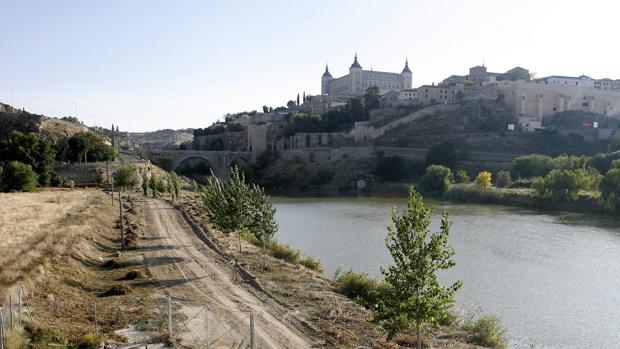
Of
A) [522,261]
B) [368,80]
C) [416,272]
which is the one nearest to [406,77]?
[368,80]

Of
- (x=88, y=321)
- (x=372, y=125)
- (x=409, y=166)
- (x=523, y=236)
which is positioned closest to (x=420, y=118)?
(x=372, y=125)

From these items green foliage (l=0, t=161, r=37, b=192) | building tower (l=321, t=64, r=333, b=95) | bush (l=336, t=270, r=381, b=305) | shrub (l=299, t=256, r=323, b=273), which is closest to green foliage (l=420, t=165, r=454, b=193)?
green foliage (l=0, t=161, r=37, b=192)

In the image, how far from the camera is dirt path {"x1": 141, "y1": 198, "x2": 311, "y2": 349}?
1163cm

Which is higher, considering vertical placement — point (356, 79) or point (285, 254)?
point (356, 79)

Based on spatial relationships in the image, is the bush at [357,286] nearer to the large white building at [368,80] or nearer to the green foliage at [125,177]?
the green foliage at [125,177]

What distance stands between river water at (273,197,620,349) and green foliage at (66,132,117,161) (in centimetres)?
2380

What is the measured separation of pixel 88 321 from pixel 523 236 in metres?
29.9

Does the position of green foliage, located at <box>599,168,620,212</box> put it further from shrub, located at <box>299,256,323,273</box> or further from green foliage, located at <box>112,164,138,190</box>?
green foliage, located at <box>112,164,138,190</box>

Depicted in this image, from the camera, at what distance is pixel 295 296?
15609 millimetres

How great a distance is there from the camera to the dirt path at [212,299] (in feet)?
38.2

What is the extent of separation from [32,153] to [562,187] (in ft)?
166

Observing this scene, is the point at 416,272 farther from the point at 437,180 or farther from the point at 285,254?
the point at 437,180

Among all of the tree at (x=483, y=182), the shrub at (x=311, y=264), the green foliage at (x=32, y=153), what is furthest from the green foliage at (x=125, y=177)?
the tree at (x=483, y=182)

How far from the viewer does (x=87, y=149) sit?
58562mm
